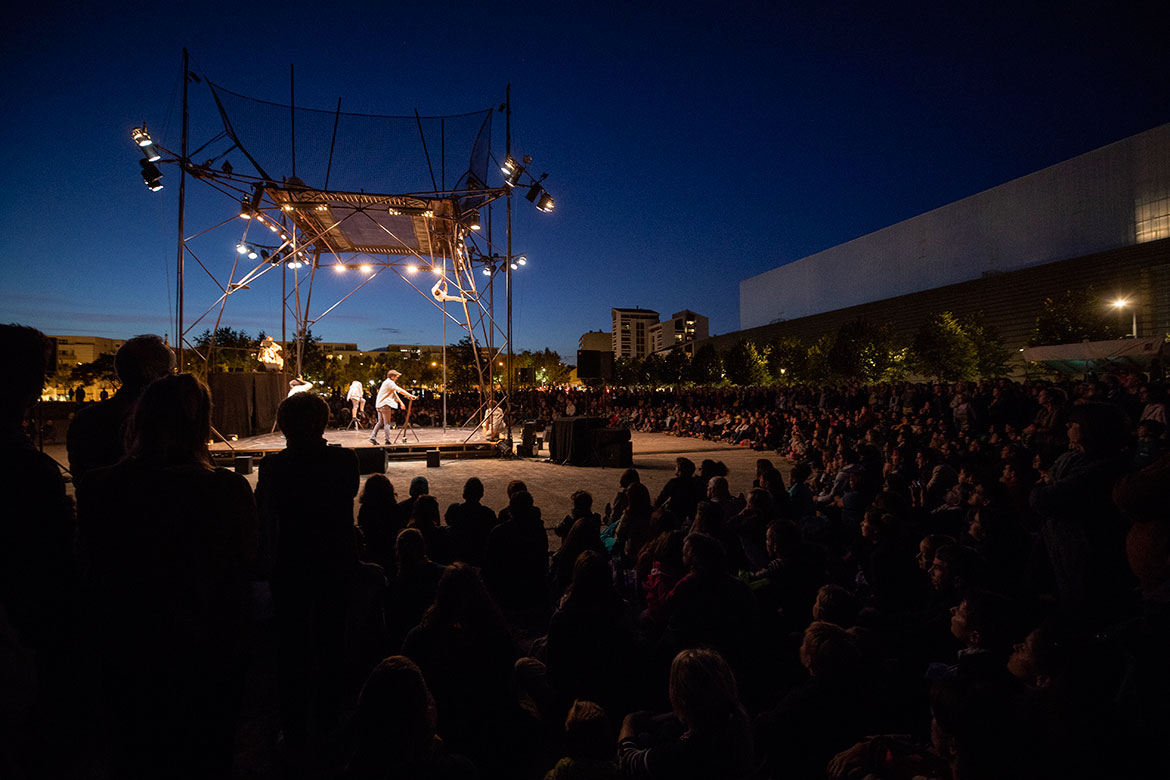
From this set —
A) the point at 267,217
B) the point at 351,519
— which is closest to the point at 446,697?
the point at 351,519

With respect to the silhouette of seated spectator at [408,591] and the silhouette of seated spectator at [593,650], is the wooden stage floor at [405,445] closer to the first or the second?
the silhouette of seated spectator at [408,591]

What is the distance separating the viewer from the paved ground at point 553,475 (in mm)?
9281

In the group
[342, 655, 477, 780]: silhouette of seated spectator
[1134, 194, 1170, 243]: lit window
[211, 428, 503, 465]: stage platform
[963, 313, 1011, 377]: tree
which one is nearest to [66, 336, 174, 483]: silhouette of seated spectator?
[342, 655, 477, 780]: silhouette of seated spectator

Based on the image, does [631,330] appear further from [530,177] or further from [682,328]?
[530,177]

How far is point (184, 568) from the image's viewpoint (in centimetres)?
151

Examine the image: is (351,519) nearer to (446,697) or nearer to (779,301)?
(446,697)

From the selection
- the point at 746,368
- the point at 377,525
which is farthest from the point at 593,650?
the point at 746,368

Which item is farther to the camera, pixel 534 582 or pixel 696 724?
pixel 534 582

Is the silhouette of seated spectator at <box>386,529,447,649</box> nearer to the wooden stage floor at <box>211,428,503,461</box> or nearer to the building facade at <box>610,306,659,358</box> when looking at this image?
the wooden stage floor at <box>211,428,503,461</box>

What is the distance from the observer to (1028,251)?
108ft

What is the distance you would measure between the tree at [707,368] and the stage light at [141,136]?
142 feet

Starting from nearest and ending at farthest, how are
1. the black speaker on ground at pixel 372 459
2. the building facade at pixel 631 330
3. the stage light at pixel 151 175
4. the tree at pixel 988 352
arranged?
the stage light at pixel 151 175, the black speaker on ground at pixel 372 459, the tree at pixel 988 352, the building facade at pixel 631 330

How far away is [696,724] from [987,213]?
44558mm

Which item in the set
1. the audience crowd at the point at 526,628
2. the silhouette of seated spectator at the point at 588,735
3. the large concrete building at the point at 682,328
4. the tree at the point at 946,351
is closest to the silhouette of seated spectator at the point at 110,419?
the audience crowd at the point at 526,628
